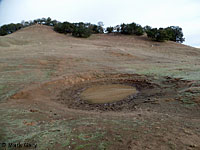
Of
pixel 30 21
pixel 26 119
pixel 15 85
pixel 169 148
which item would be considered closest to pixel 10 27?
pixel 30 21

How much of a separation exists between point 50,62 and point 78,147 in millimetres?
9096

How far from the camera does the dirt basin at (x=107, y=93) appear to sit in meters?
5.74

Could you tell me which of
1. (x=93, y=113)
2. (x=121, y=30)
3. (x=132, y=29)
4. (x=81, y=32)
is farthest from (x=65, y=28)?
(x=93, y=113)

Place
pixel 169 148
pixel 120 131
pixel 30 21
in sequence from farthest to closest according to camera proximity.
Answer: pixel 30 21 → pixel 120 131 → pixel 169 148

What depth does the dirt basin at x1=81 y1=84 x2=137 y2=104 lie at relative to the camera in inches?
226

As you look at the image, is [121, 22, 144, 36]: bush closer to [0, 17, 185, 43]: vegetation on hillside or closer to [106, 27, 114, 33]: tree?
[0, 17, 185, 43]: vegetation on hillside

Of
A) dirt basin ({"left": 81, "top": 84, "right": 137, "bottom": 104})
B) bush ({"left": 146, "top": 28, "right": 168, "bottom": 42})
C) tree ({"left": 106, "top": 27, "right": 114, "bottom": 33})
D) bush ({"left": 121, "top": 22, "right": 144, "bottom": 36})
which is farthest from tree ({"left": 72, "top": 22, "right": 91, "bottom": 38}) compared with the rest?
dirt basin ({"left": 81, "top": 84, "right": 137, "bottom": 104})

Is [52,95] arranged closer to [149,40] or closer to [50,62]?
[50,62]

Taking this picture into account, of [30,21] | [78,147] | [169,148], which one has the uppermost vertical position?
[30,21]

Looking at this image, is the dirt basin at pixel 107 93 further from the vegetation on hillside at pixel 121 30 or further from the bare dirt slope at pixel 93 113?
the vegetation on hillside at pixel 121 30

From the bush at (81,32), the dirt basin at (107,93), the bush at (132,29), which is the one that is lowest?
the dirt basin at (107,93)

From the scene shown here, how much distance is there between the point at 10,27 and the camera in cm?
3197

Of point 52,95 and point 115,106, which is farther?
point 52,95

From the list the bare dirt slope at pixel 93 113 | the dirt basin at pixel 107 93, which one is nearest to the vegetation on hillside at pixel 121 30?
the bare dirt slope at pixel 93 113
